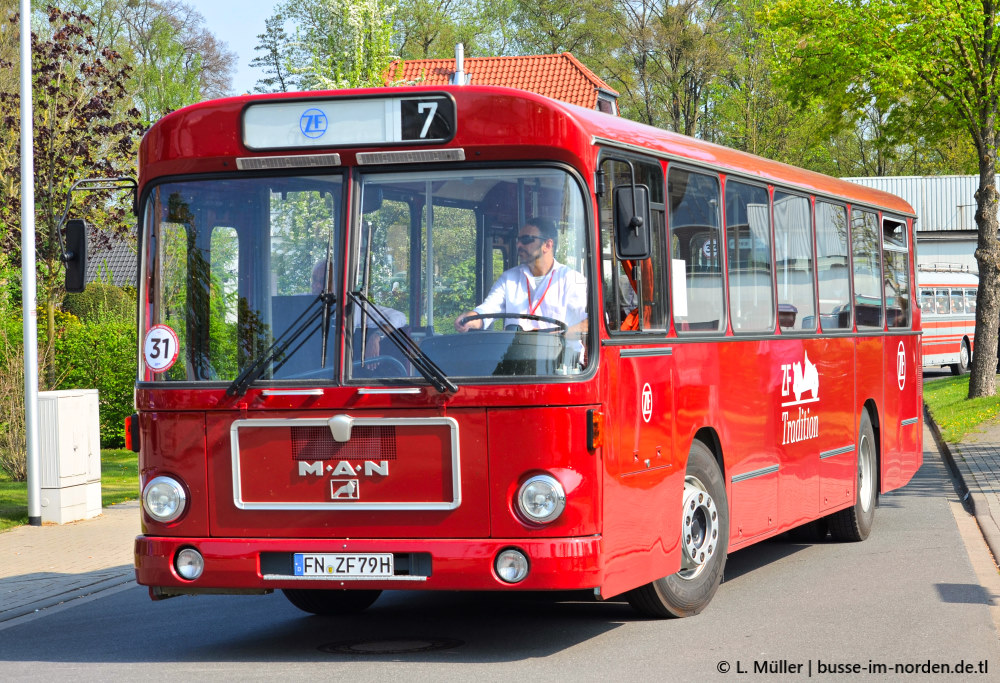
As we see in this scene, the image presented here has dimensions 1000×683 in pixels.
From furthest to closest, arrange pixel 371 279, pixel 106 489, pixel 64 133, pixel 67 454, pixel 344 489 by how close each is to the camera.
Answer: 1. pixel 64 133
2. pixel 106 489
3. pixel 67 454
4. pixel 371 279
5. pixel 344 489

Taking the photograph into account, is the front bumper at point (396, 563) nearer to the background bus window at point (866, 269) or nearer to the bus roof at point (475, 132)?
the bus roof at point (475, 132)

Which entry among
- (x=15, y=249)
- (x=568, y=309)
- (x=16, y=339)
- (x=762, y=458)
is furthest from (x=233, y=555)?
(x=15, y=249)

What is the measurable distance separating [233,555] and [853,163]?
6999cm

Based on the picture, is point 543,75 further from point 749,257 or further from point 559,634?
point 559,634

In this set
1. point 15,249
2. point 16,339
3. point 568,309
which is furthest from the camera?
point 15,249

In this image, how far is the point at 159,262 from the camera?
7.66 metres

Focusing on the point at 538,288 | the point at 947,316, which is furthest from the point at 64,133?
the point at 947,316

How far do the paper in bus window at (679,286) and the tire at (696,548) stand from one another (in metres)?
0.79

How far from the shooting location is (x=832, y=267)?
11453mm

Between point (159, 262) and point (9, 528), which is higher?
point (159, 262)

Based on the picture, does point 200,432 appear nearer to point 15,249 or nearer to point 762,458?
point 762,458

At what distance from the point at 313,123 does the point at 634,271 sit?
1865 mm

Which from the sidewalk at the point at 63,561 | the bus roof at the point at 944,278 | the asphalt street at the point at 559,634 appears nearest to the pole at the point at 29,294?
the sidewalk at the point at 63,561

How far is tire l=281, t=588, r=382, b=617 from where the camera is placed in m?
8.88
